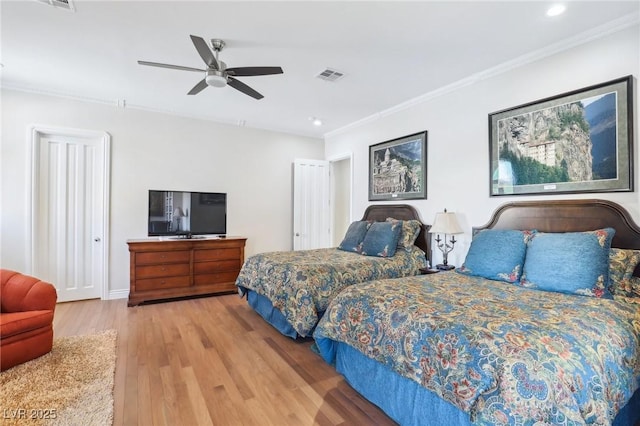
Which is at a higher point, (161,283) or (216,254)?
(216,254)

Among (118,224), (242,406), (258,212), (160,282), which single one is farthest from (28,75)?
(242,406)

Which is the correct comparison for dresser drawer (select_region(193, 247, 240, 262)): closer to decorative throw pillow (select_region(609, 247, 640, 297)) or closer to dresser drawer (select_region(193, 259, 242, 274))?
dresser drawer (select_region(193, 259, 242, 274))

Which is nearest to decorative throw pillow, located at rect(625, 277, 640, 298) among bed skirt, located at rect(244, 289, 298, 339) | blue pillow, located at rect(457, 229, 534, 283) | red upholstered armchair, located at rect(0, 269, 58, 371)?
blue pillow, located at rect(457, 229, 534, 283)

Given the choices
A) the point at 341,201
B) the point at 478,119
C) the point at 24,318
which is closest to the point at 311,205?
the point at 341,201

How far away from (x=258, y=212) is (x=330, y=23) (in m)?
3.61

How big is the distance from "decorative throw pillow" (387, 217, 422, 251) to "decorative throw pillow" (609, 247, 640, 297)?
6.30 feet

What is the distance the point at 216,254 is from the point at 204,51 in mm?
3057

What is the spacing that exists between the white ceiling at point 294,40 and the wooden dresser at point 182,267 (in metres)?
2.11

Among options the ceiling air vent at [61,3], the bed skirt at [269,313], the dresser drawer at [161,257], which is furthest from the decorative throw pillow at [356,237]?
the ceiling air vent at [61,3]

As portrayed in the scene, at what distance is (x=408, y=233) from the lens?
154 inches

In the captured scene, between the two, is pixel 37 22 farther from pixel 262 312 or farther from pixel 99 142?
pixel 262 312

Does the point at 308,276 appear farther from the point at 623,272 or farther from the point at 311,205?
the point at 311,205

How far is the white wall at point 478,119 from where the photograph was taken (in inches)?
97.1

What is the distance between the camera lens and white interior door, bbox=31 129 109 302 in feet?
13.2
